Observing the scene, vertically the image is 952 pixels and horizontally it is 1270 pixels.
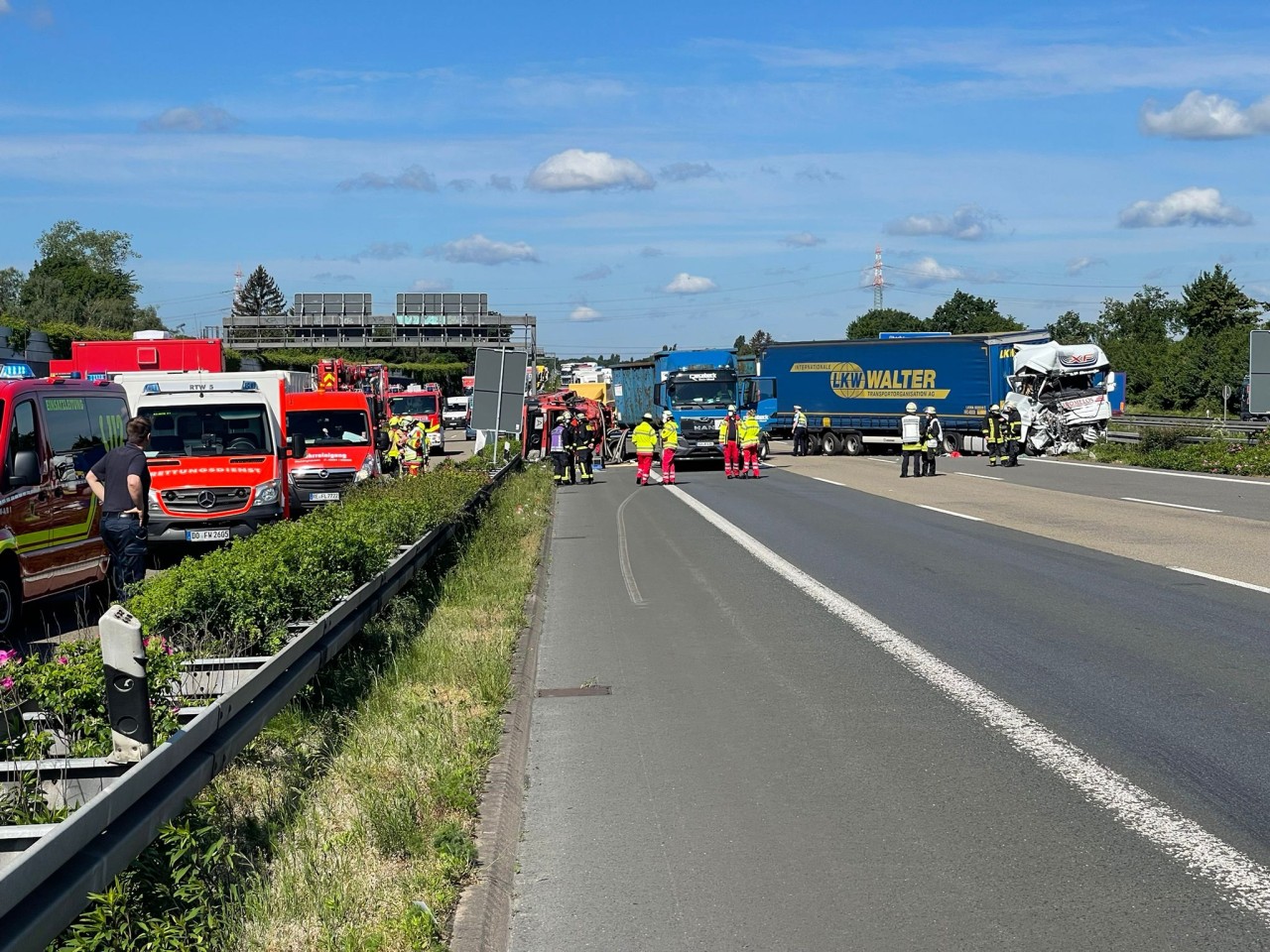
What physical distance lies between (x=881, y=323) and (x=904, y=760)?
169m

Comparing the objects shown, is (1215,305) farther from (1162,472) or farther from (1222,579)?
(1222,579)

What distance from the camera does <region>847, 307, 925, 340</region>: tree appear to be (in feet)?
555

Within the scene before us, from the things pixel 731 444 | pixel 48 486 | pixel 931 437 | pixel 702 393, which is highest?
pixel 702 393

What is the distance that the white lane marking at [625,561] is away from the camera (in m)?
14.0

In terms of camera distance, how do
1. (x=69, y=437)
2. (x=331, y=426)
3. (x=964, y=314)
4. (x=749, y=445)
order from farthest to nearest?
(x=964, y=314), (x=749, y=445), (x=331, y=426), (x=69, y=437)

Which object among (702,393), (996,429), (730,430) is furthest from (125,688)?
(702,393)

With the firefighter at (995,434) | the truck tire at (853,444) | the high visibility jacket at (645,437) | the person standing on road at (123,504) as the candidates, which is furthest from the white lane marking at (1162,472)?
the person standing on road at (123,504)

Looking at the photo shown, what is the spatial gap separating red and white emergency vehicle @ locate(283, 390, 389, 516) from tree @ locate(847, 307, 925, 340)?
145252 mm

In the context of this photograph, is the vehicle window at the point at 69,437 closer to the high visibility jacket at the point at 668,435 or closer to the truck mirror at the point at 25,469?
the truck mirror at the point at 25,469

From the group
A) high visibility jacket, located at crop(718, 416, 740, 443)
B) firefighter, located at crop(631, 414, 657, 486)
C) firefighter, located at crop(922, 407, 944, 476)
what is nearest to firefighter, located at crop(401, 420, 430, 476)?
firefighter, located at crop(631, 414, 657, 486)

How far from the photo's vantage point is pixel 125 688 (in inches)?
194

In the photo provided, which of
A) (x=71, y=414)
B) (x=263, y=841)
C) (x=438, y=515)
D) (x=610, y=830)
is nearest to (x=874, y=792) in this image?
(x=610, y=830)

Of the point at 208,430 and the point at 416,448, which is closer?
the point at 208,430

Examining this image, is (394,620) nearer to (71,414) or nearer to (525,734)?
(525,734)
